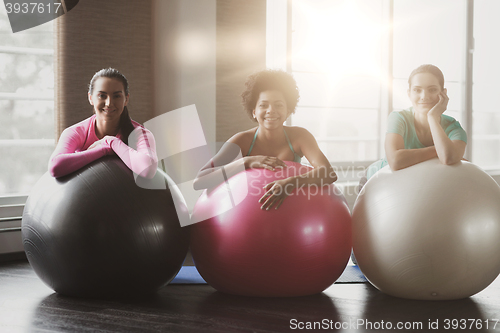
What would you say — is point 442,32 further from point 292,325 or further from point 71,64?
point 292,325

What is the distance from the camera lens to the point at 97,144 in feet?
A: 6.80

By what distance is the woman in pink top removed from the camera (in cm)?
195

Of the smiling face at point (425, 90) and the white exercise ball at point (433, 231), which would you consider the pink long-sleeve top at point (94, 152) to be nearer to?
the white exercise ball at point (433, 231)

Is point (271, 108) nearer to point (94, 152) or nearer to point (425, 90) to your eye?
point (425, 90)

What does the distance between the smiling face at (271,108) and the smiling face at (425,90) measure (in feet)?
1.97

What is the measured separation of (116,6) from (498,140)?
486cm

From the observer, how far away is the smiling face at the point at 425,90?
81.9 inches

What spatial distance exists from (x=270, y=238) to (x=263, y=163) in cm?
36

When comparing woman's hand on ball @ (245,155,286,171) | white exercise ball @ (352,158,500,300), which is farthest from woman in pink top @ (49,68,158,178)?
white exercise ball @ (352,158,500,300)

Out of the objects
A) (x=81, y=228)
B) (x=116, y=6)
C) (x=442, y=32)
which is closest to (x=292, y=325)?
(x=81, y=228)

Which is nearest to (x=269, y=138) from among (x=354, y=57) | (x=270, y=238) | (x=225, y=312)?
(x=270, y=238)

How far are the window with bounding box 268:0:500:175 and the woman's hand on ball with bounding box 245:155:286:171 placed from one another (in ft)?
6.95

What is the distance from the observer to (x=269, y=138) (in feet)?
7.32

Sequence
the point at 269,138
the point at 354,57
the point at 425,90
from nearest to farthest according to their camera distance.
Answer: the point at 425,90
the point at 269,138
the point at 354,57
